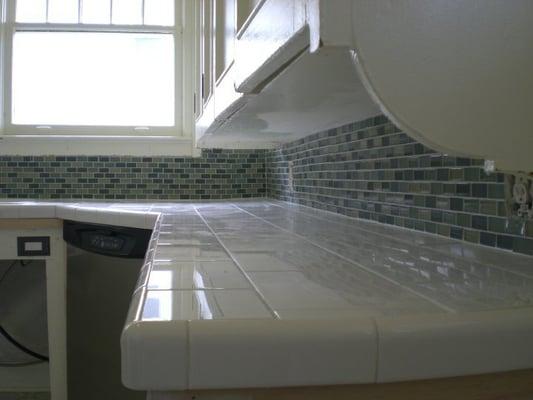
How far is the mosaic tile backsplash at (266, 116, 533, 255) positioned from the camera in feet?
3.05

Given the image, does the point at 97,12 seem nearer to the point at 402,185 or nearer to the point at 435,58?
the point at 402,185

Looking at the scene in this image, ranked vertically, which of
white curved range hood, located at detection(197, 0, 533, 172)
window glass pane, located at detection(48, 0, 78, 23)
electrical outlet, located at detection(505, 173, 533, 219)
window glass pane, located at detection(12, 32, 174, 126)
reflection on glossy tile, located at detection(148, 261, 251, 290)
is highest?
window glass pane, located at detection(48, 0, 78, 23)

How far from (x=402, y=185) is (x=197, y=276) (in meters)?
0.74

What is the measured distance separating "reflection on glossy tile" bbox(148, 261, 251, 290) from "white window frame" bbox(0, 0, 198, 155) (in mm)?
2186

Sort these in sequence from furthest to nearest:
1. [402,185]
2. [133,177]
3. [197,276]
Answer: [133,177], [402,185], [197,276]

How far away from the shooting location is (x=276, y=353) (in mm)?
446

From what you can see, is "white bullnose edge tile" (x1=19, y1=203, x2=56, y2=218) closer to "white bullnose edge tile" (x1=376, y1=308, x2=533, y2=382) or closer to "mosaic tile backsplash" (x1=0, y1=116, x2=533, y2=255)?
"mosaic tile backsplash" (x1=0, y1=116, x2=533, y2=255)

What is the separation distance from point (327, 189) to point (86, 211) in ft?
2.78

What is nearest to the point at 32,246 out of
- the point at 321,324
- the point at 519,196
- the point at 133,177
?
the point at 133,177

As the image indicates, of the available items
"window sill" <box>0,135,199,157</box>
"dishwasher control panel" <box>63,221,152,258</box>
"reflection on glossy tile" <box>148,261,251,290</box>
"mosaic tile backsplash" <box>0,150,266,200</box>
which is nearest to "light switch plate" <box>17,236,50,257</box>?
"dishwasher control panel" <box>63,221,152,258</box>

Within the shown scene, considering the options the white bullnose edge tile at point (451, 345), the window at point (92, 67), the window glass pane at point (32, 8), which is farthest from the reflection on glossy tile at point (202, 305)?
the window glass pane at point (32, 8)

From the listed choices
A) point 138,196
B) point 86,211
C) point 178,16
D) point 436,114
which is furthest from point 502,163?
point 178,16

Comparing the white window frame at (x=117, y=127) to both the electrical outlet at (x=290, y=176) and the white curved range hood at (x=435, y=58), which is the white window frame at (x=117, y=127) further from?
the white curved range hood at (x=435, y=58)

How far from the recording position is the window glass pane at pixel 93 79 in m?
2.99
